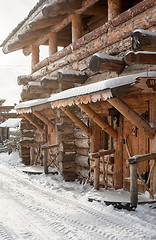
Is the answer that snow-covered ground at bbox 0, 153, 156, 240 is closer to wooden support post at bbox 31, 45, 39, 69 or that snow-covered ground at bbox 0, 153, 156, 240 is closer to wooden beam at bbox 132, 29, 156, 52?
wooden beam at bbox 132, 29, 156, 52

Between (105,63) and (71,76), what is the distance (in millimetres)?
2100

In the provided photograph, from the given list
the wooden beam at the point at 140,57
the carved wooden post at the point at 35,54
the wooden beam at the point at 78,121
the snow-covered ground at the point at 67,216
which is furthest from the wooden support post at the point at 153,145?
the carved wooden post at the point at 35,54

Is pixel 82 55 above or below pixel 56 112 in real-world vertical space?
above

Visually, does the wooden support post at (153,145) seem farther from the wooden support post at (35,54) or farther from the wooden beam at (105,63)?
the wooden support post at (35,54)

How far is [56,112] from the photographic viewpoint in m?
10.3

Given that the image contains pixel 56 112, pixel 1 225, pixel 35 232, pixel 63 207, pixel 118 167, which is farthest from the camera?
pixel 56 112

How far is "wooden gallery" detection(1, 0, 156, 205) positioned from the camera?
5.58 metres

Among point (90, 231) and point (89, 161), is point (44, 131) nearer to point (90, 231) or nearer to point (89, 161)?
point (89, 161)

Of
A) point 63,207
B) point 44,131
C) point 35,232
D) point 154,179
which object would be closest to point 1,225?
point 35,232

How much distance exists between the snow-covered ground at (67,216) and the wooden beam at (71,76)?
332 cm

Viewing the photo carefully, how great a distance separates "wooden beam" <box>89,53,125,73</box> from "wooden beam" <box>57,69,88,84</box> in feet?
6.03

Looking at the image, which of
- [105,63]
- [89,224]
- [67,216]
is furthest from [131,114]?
[67,216]

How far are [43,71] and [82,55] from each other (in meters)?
3.25

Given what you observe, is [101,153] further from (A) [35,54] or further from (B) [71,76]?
(A) [35,54]
